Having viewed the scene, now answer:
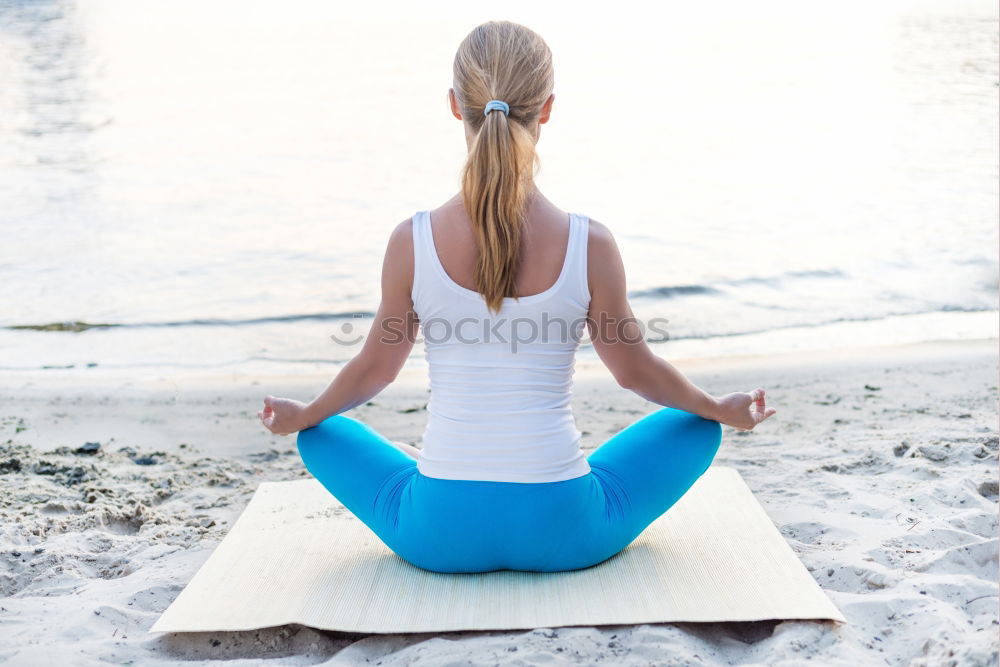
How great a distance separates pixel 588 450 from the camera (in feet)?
13.3

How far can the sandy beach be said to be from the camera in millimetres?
2225

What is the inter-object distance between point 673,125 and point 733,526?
10638 millimetres

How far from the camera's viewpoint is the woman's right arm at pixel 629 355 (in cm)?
228

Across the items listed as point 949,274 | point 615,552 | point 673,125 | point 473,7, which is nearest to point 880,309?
point 949,274

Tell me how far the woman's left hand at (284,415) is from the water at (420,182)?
312 centimetres

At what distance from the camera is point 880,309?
6.46 metres

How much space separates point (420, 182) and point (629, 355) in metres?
8.01

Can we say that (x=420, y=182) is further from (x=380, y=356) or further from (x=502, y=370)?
(x=502, y=370)

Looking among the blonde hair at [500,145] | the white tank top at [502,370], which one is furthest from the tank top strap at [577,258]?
the blonde hair at [500,145]

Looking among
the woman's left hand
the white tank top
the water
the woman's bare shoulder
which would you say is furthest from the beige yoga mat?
the water

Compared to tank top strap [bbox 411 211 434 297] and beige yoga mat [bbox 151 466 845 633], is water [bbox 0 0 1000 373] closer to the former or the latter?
beige yoga mat [bbox 151 466 845 633]

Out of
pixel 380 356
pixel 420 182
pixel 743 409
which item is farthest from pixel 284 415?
pixel 420 182

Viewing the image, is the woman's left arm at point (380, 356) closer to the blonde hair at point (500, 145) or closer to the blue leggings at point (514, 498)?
the blue leggings at point (514, 498)

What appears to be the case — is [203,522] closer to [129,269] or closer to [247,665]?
[247,665]
